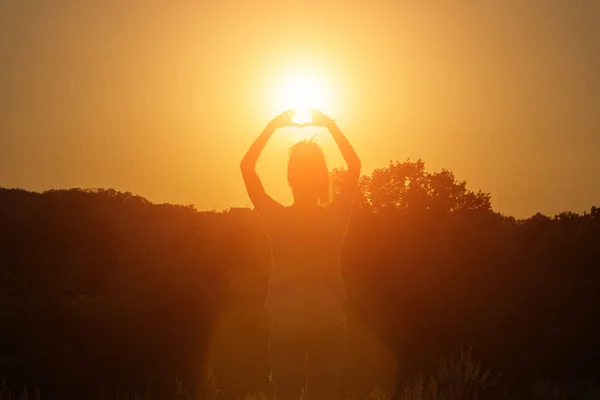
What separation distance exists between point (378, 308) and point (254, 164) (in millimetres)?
16239

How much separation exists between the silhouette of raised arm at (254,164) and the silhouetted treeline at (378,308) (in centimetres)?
1286

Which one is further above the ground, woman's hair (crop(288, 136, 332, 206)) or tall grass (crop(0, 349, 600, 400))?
woman's hair (crop(288, 136, 332, 206))

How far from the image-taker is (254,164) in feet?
14.7

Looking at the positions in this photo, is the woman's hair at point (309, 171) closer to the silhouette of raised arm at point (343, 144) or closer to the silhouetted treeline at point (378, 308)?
the silhouette of raised arm at point (343, 144)

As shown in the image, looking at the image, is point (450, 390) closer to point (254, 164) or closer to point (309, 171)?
point (254, 164)

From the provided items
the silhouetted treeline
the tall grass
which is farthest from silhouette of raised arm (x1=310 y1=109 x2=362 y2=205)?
the silhouetted treeline

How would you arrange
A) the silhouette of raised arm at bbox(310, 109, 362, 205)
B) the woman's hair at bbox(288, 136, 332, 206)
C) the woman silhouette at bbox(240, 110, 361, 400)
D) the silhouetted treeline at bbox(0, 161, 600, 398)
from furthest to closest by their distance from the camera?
the silhouetted treeline at bbox(0, 161, 600, 398) → the silhouette of raised arm at bbox(310, 109, 362, 205) → the woman's hair at bbox(288, 136, 332, 206) → the woman silhouette at bbox(240, 110, 361, 400)

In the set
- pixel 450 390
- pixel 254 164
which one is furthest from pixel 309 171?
pixel 450 390

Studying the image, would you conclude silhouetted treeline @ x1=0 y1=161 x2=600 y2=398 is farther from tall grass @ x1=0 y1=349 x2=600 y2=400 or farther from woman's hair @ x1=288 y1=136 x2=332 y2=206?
woman's hair @ x1=288 y1=136 x2=332 y2=206

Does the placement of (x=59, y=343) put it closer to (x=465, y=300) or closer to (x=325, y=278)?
(x=465, y=300)

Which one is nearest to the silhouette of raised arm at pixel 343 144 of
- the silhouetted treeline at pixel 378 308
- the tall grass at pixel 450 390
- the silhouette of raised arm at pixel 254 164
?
the silhouette of raised arm at pixel 254 164

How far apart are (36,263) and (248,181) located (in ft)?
115

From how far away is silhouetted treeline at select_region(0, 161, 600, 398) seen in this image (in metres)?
17.9

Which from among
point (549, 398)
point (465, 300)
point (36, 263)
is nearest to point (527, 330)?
point (465, 300)
